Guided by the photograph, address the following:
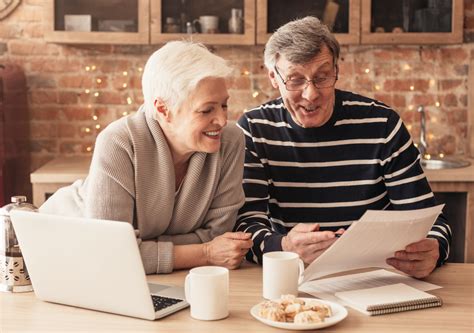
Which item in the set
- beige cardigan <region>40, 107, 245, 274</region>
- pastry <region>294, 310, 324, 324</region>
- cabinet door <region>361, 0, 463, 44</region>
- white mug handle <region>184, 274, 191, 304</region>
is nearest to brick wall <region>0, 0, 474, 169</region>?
cabinet door <region>361, 0, 463, 44</region>

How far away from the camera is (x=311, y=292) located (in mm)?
1886

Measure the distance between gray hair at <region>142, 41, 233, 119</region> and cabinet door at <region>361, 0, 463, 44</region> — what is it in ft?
6.45

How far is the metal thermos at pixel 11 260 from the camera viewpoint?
1932mm

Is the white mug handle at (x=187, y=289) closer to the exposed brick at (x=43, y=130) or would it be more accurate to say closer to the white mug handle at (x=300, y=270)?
the white mug handle at (x=300, y=270)

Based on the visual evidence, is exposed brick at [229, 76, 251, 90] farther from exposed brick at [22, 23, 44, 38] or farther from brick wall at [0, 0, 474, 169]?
exposed brick at [22, 23, 44, 38]

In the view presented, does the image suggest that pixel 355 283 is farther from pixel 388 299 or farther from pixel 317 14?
pixel 317 14

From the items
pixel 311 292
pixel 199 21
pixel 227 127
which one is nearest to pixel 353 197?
pixel 227 127

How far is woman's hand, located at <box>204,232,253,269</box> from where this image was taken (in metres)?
2.09

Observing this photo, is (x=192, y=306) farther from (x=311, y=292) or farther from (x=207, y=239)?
(x=207, y=239)

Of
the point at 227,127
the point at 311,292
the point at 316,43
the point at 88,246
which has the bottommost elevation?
the point at 311,292

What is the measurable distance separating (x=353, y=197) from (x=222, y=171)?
51 centimetres

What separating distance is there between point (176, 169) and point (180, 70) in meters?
0.31

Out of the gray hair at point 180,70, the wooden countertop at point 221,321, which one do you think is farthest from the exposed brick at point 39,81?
the wooden countertop at point 221,321

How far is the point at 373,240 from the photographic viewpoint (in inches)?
73.1
